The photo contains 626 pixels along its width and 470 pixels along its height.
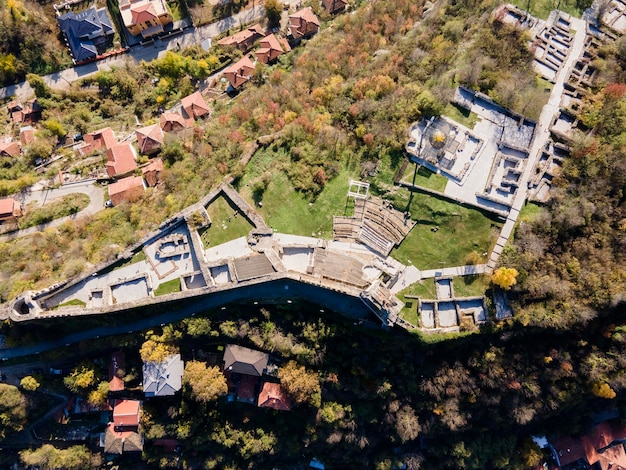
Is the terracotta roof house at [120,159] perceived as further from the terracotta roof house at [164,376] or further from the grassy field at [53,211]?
A: the terracotta roof house at [164,376]

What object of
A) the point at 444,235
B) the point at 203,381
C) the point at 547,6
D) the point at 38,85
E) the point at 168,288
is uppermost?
the point at 547,6

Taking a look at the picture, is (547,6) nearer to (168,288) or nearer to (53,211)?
(168,288)

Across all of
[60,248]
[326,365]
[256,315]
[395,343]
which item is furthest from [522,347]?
[60,248]

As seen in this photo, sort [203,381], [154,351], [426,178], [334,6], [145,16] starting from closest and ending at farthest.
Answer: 1. [426,178]
2. [154,351]
3. [203,381]
4. [145,16]
5. [334,6]

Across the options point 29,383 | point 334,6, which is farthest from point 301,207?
point 334,6

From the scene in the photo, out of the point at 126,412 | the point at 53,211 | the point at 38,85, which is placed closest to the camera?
the point at 126,412

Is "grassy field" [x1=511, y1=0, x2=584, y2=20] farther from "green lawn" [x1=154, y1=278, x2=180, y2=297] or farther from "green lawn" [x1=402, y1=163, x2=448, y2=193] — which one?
"green lawn" [x1=154, y1=278, x2=180, y2=297]

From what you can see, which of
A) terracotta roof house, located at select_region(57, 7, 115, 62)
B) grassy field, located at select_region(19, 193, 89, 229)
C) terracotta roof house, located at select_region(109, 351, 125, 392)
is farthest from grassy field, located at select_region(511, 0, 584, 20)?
terracotta roof house, located at select_region(109, 351, 125, 392)
